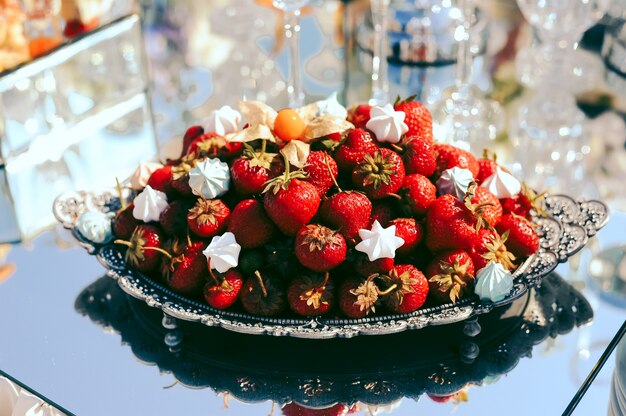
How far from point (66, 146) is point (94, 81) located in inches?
6.1

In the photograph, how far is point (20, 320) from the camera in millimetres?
1068

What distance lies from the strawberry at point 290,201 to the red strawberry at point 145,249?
14 cm

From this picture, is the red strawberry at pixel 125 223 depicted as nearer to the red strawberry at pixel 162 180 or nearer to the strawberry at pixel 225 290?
the red strawberry at pixel 162 180

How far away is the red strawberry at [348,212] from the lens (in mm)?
915

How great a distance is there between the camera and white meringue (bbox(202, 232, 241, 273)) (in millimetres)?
919

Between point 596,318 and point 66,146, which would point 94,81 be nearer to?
point 66,146

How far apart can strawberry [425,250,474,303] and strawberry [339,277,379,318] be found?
6 centimetres

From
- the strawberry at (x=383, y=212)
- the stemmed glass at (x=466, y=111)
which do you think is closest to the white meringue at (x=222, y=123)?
the strawberry at (x=383, y=212)

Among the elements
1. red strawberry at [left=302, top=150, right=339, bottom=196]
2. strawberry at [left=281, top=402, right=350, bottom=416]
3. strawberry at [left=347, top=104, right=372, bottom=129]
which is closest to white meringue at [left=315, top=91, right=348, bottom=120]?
strawberry at [left=347, top=104, right=372, bottom=129]

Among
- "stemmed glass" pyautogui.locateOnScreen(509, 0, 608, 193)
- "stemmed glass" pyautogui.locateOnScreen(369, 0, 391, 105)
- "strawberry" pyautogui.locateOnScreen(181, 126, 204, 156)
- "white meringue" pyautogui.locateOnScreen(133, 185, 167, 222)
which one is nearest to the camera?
"white meringue" pyautogui.locateOnScreen(133, 185, 167, 222)

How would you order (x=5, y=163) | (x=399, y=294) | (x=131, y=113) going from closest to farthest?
1. (x=399, y=294)
2. (x=5, y=163)
3. (x=131, y=113)

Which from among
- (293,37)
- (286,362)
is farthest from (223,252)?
(293,37)

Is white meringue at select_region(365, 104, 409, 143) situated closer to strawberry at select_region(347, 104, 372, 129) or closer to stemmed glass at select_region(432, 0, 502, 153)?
strawberry at select_region(347, 104, 372, 129)

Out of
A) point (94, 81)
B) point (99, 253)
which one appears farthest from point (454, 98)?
point (99, 253)
